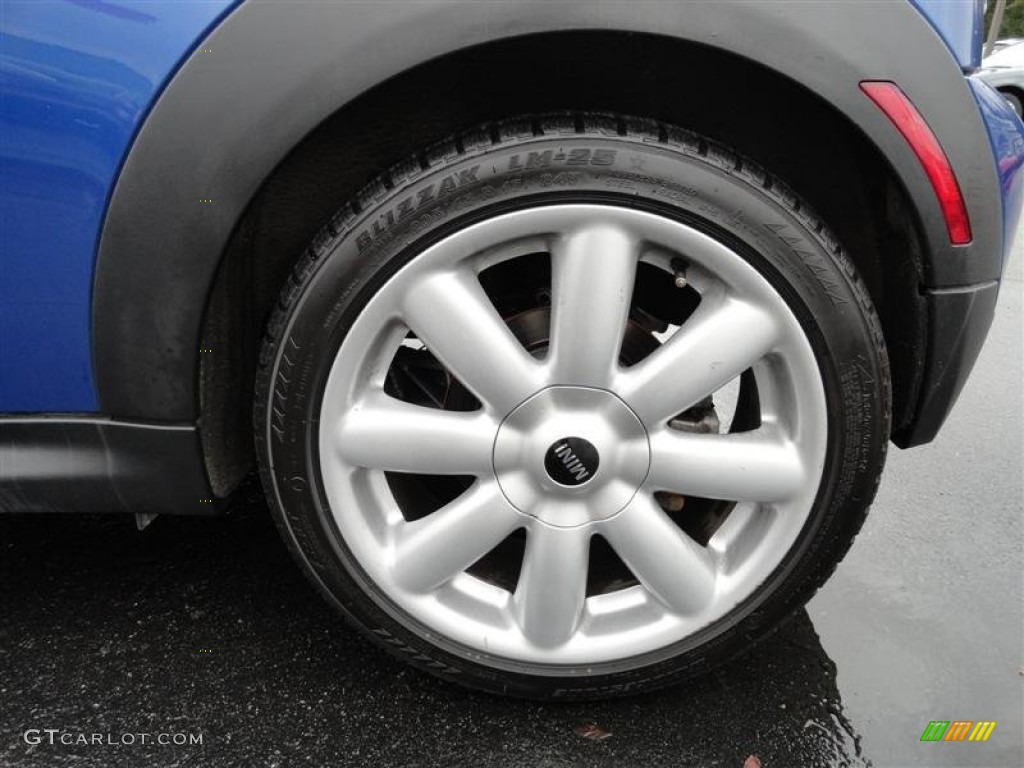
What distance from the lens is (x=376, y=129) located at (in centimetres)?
122

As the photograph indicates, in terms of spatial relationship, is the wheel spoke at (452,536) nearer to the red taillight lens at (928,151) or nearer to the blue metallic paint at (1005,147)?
the red taillight lens at (928,151)

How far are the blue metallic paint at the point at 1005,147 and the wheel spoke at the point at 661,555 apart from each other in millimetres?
673

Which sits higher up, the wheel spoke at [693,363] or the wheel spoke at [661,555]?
the wheel spoke at [693,363]

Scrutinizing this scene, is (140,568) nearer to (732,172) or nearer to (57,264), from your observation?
(57,264)

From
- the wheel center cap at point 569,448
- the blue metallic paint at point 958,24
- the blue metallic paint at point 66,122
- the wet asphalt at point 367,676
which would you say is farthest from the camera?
the wet asphalt at point 367,676

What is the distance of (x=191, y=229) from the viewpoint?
3.69 feet

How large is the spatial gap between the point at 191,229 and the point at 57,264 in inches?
7.5

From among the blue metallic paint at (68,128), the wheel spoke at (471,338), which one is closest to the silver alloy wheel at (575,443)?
the wheel spoke at (471,338)

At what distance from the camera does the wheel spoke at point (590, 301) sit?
1160mm

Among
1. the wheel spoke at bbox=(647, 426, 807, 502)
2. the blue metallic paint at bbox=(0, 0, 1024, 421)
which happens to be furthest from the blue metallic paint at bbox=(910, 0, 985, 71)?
the wheel spoke at bbox=(647, 426, 807, 502)

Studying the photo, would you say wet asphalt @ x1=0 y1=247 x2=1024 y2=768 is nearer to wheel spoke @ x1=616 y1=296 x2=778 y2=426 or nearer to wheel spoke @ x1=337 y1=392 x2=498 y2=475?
wheel spoke @ x1=337 y1=392 x2=498 y2=475

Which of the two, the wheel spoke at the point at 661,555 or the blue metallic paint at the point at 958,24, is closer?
the blue metallic paint at the point at 958,24

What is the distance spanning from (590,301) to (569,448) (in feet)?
0.73

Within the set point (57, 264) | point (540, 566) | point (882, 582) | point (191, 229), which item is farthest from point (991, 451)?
point (57, 264)
